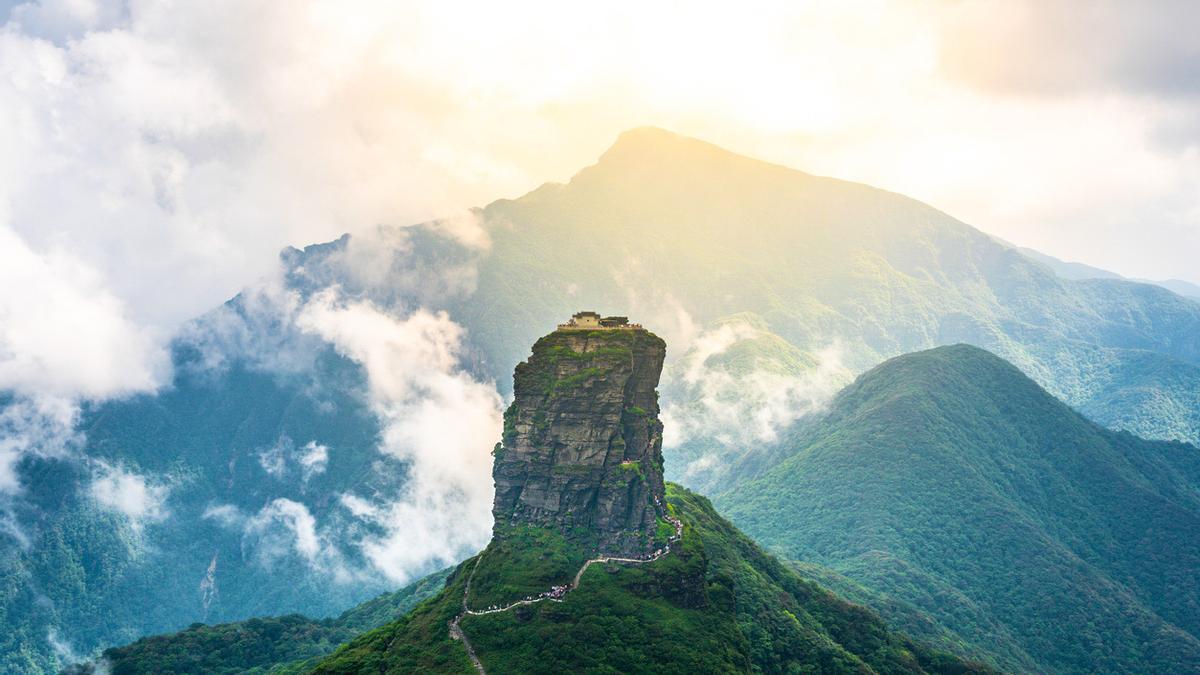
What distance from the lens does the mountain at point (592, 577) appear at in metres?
84.2

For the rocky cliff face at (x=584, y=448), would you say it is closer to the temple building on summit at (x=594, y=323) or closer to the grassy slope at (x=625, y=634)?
the grassy slope at (x=625, y=634)

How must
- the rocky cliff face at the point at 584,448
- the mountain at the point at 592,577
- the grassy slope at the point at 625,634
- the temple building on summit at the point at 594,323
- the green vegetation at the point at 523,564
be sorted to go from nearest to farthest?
1. the grassy slope at the point at 625,634
2. the mountain at the point at 592,577
3. the green vegetation at the point at 523,564
4. the rocky cliff face at the point at 584,448
5. the temple building on summit at the point at 594,323

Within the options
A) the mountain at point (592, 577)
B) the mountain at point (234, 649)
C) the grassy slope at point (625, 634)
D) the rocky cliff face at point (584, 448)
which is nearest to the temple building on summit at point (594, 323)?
the mountain at point (592, 577)

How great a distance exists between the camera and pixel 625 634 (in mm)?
84750

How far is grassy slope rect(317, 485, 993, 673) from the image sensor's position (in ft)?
271

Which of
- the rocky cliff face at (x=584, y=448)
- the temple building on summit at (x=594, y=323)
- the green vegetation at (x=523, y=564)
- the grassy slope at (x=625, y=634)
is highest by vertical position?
the temple building on summit at (x=594, y=323)

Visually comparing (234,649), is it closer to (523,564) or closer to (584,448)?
(523,564)

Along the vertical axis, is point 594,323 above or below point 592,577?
above

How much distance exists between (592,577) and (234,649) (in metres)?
103

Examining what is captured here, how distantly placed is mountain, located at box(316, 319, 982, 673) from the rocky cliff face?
0.18 metres

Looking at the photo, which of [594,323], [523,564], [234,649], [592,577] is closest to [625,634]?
[592,577]

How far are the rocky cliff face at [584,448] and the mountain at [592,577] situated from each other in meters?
0.18

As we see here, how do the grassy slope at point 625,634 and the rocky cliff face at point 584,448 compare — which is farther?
the rocky cliff face at point 584,448

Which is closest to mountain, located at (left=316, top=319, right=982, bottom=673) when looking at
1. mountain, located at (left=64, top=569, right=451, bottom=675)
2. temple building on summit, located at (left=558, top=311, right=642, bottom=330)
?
temple building on summit, located at (left=558, top=311, right=642, bottom=330)
